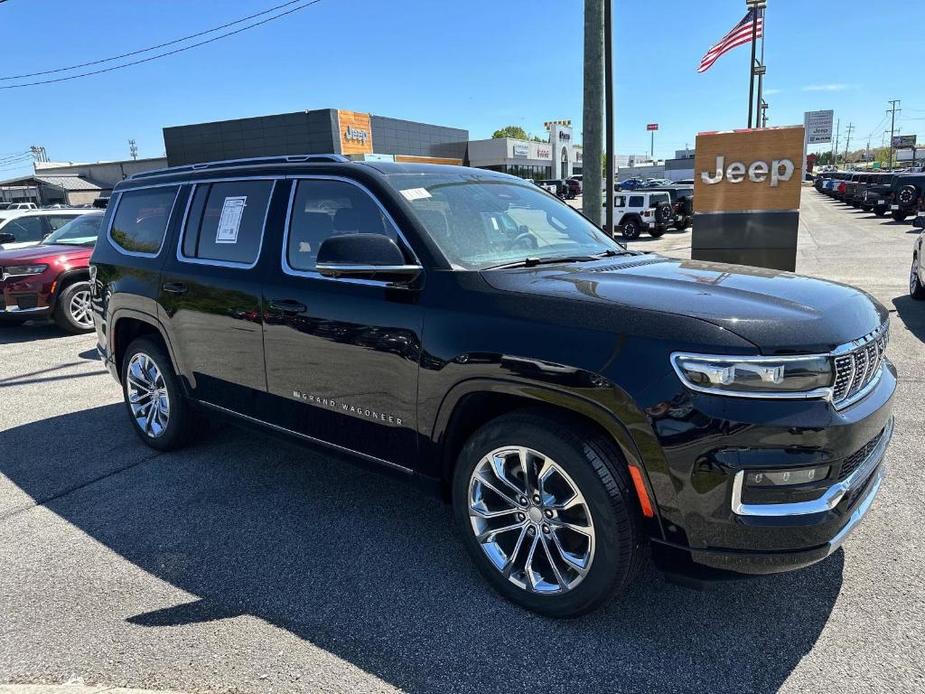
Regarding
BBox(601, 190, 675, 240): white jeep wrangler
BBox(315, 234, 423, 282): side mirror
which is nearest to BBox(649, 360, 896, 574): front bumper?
BBox(315, 234, 423, 282): side mirror

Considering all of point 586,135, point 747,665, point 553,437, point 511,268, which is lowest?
point 747,665

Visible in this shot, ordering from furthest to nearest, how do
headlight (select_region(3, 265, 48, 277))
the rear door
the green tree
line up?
the green tree → headlight (select_region(3, 265, 48, 277)) → the rear door

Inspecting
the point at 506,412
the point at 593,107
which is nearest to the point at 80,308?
the point at 593,107

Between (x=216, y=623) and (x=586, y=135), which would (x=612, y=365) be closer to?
(x=216, y=623)

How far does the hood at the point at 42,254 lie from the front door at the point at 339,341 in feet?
24.0

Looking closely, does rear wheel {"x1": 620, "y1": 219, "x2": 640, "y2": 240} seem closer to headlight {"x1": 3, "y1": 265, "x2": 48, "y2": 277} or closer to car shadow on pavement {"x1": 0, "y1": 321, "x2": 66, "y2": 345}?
car shadow on pavement {"x1": 0, "y1": 321, "x2": 66, "y2": 345}

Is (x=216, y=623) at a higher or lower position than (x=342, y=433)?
lower

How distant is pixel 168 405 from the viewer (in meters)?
4.62

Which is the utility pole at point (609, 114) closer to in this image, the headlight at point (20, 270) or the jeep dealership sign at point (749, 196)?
the jeep dealership sign at point (749, 196)

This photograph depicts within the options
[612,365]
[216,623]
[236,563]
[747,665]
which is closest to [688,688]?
[747,665]

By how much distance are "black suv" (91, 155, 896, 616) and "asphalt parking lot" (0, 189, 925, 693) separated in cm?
31

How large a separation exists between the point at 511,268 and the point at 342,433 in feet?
4.01

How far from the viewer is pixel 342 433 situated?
133 inches

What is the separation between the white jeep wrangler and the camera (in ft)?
73.9
